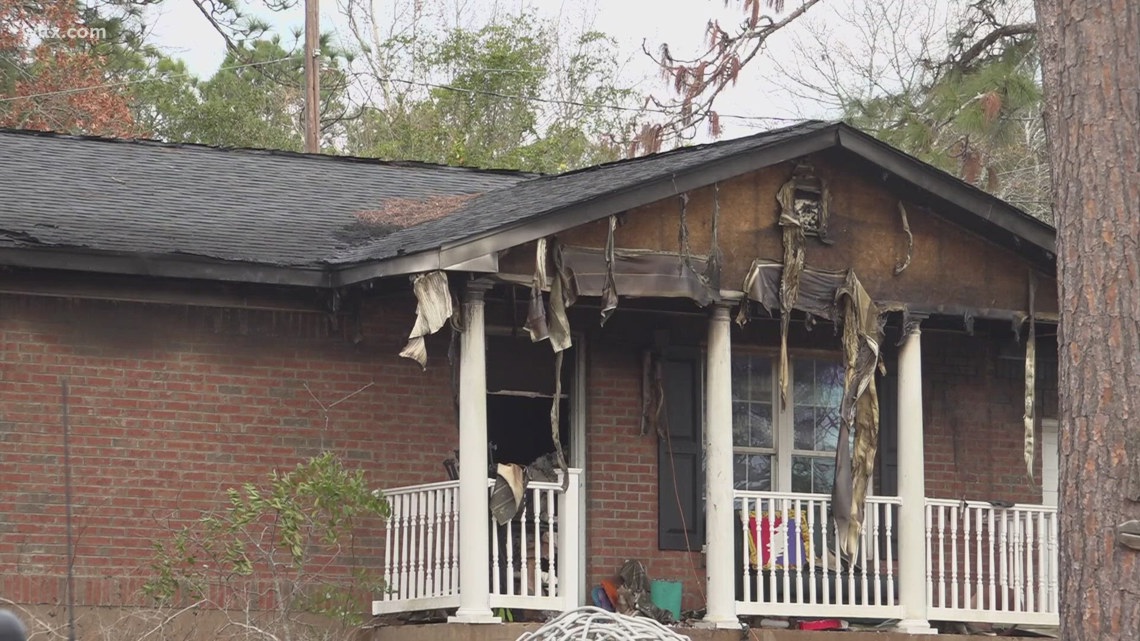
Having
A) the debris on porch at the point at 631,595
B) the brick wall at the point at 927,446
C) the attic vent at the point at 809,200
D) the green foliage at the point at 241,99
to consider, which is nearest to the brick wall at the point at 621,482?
the brick wall at the point at 927,446

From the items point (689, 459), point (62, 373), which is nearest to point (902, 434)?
point (689, 459)

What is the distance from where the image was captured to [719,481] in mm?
13133

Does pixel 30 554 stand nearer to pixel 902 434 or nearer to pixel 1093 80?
pixel 902 434

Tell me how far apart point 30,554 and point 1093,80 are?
7.78 meters

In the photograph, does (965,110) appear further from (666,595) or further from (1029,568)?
(666,595)

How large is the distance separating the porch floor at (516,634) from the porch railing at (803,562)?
0.60ft

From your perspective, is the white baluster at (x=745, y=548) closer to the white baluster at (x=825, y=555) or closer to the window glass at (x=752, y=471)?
the white baluster at (x=825, y=555)

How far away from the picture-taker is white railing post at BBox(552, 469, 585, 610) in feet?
41.1

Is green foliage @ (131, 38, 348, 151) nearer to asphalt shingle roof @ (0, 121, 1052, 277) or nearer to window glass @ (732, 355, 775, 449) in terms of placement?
asphalt shingle roof @ (0, 121, 1052, 277)

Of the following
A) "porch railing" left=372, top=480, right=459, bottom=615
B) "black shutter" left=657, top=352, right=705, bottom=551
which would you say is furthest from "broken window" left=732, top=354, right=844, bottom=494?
"porch railing" left=372, top=480, right=459, bottom=615

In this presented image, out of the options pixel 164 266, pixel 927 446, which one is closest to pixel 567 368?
pixel 927 446

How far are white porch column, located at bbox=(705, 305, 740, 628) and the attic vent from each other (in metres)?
0.94

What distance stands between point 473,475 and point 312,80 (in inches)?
596

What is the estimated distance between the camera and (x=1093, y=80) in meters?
8.82
